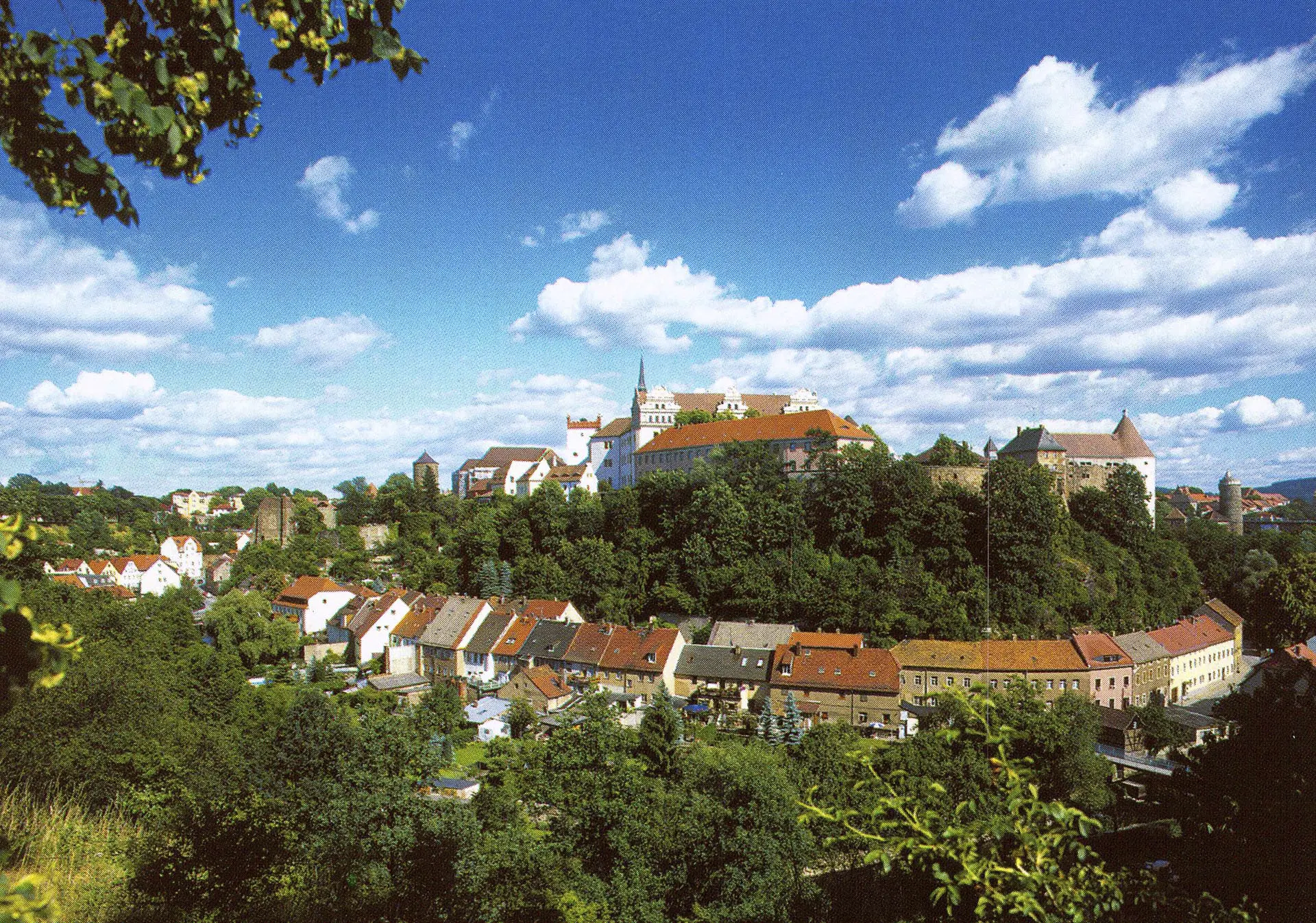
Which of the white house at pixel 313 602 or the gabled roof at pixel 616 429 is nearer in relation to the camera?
the white house at pixel 313 602

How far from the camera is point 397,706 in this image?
33469 mm

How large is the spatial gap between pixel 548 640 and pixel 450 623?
22.6 feet

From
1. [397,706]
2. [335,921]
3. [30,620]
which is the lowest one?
[397,706]

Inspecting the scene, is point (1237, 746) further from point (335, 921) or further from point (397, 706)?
point (397, 706)

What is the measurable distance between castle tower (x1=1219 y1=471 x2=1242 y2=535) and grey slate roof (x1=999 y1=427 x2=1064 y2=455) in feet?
90.5

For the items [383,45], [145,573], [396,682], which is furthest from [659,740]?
[145,573]

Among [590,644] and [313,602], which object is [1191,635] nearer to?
[590,644]

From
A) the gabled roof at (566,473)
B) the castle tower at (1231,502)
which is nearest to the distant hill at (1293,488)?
the castle tower at (1231,502)

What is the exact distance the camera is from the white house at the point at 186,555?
76625 mm

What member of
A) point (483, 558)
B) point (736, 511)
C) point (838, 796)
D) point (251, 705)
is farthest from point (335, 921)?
point (483, 558)

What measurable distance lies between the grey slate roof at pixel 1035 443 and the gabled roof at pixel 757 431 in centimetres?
1143

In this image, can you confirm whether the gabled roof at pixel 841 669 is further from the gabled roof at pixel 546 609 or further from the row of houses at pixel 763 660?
the gabled roof at pixel 546 609

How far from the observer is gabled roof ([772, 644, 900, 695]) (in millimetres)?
32562

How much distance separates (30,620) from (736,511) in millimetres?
41025
